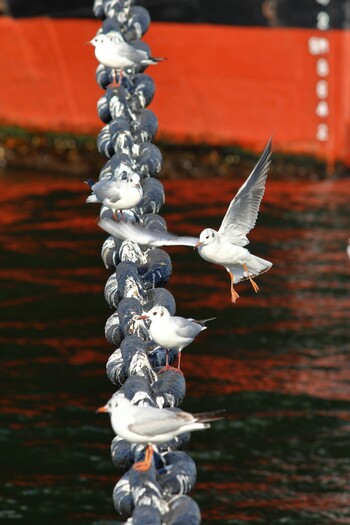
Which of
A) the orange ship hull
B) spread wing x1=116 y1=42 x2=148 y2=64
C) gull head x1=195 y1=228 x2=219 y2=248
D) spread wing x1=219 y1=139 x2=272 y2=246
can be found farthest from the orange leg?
the orange ship hull

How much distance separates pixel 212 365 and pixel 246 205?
24.7ft

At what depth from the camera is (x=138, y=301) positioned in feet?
16.3

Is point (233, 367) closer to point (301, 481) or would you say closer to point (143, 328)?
point (301, 481)

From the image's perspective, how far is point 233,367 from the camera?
1345 cm

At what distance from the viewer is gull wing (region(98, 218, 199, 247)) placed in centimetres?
501

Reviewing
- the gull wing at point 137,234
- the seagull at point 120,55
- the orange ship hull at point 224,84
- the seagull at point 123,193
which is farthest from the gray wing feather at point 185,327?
the orange ship hull at point 224,84

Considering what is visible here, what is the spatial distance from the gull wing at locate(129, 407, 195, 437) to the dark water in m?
6.25

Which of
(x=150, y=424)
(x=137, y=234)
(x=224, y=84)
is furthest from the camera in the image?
(x=224, y=84)

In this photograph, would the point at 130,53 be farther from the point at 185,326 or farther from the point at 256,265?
the point at 185,326

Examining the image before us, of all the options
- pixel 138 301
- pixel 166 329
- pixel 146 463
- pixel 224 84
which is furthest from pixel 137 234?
pixel 224 84

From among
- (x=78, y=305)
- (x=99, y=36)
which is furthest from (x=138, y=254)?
(x=78, y=305)

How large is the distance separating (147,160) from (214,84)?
52.1 ft

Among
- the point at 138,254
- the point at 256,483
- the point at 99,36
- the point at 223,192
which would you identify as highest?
the point at 223,192

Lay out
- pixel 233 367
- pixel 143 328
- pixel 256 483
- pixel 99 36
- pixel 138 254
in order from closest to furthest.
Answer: pixel 143 328 < pixel 138 254 < pixel 99 36 < pixel 256 483 < pixel 233 367
